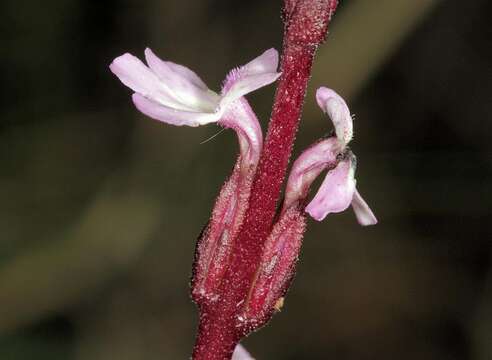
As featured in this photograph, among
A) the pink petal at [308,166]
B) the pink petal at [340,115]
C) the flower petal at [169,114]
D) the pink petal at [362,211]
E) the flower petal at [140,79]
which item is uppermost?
the flower petal at [140,79]

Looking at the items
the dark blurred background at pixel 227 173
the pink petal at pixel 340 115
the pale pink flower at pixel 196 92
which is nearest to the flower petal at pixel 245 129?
the pale pink flower at pixel 196 92

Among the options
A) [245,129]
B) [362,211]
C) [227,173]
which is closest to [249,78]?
[245,129]

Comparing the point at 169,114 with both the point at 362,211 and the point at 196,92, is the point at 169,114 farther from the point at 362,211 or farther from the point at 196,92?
the point at 362,211

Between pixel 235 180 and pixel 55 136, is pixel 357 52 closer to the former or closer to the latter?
pixel 55 136

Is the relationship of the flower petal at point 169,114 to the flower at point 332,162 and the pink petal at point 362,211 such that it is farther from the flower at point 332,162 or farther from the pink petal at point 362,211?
the pink petal at point 362,211

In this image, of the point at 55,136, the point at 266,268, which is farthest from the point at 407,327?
the point at 266,268

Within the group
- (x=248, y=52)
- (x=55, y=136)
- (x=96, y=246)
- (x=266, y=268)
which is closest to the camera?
(x=266, y=268)

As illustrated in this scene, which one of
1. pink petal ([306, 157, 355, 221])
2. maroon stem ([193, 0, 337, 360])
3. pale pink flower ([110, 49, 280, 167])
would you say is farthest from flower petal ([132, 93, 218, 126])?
pink petal ([306, 157, 355, 221])
